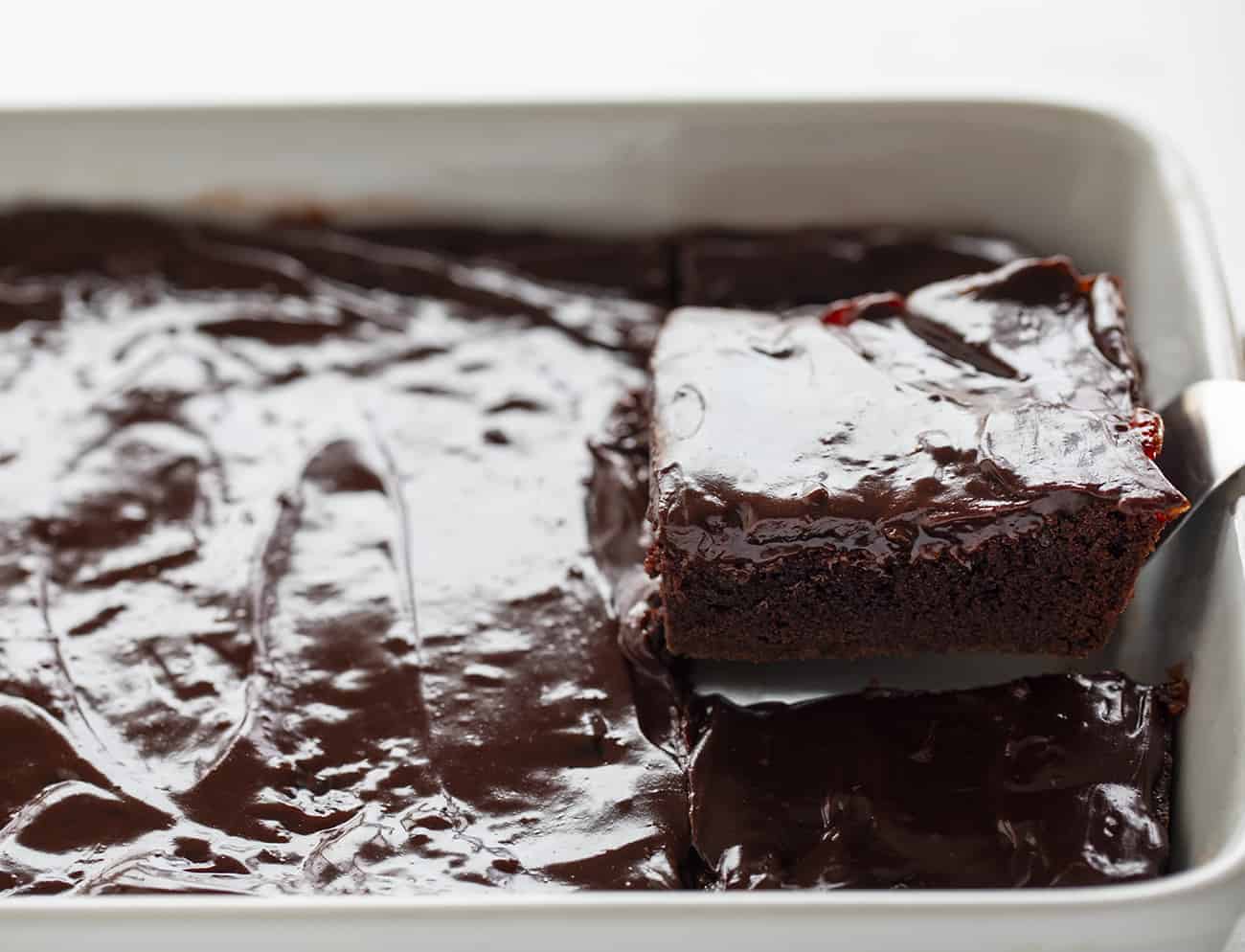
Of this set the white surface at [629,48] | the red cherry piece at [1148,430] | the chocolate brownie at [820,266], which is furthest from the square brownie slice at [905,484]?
the white surface at [629,48]

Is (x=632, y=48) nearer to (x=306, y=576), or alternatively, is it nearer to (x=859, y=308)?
(x=859, y=308)

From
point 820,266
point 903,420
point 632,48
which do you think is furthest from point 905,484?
point 632,48

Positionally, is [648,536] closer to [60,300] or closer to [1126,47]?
[60,300]

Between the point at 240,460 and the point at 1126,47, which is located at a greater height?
the point at 1126,47

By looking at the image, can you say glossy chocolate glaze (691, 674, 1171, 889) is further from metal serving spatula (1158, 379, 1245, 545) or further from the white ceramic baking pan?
metal serving spatula (1158, 379, 1245, 545)

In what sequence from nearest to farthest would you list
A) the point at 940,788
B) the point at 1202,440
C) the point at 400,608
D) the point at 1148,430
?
the point at 940,788, the point at 1148,430, the point at 1202,440, the point at 400,608

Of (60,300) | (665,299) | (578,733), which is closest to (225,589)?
(578,733)

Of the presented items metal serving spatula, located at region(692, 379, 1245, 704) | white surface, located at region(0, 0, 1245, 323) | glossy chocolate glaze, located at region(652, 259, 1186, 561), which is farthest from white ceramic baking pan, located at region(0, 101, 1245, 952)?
white surface, located at region(0, 0, 1245, 323)

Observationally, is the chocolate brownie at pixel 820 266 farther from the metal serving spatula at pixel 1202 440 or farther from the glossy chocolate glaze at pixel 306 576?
the metal serving spatula at pixel 1202 440
